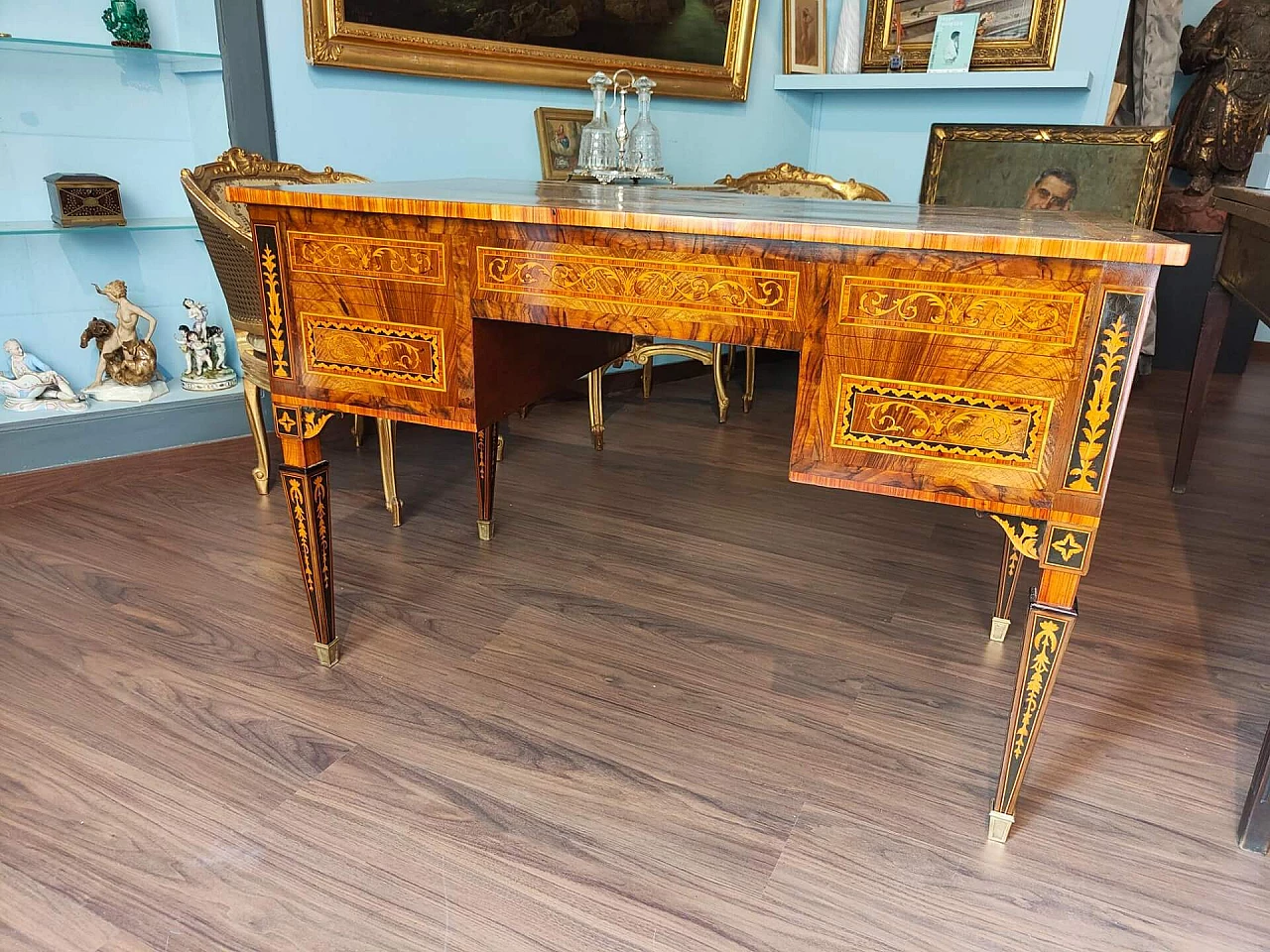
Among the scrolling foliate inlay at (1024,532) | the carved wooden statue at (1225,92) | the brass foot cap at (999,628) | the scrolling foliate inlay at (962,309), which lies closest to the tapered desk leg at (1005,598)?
the brass foot cap at (999,628)

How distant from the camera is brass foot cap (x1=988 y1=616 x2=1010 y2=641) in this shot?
83.4 inches

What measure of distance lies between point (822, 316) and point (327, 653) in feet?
4.12

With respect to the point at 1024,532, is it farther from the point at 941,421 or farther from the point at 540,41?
the point at 540,41

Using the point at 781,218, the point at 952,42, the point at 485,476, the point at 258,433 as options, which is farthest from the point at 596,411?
the point at 952,42

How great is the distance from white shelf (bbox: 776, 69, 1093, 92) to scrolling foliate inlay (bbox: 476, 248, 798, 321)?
305 cm

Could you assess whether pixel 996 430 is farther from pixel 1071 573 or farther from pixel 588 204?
pixel 588 204

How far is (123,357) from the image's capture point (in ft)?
9.77

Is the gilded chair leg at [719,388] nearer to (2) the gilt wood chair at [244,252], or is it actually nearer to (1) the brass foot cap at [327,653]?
(2) the gilt wood chair at [244,252]

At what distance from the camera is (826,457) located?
1.43 m

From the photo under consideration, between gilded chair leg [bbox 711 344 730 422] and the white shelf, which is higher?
the white shelf

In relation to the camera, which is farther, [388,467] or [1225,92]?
[1225,92]

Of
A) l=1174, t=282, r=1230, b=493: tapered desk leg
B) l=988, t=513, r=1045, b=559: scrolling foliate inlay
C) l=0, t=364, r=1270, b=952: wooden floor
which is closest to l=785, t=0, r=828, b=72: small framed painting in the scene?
l=1174, t=282, r=1230, b=493: tapered desk leg

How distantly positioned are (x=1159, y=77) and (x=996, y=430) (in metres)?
4.59

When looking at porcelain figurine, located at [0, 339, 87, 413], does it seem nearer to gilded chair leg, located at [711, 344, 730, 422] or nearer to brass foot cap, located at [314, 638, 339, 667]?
brass foot cap, located at [314, 638, 339, 667]
